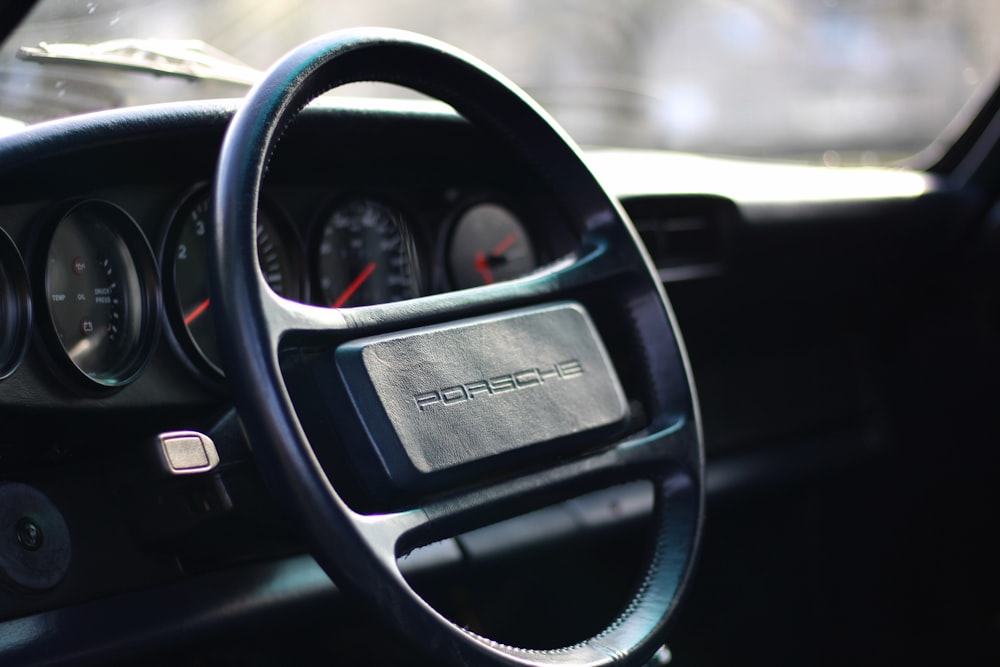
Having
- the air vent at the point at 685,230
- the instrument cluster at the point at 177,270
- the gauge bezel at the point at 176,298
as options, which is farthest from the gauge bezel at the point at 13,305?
the air vent at the point at 685,230

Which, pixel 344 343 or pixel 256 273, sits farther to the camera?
pixel 344 343

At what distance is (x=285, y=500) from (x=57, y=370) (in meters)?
0.42

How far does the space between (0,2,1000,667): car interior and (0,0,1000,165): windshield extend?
0.51 feet

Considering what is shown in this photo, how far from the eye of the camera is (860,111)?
16.9 ft

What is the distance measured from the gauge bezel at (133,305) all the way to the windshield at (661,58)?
0.65 feet

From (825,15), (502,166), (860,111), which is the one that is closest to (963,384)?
(502,166)

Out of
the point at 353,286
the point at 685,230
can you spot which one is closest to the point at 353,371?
the point at 353,286

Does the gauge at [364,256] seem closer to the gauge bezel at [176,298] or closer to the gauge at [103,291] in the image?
the gauge bezel at [176,298]

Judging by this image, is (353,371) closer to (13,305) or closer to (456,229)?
(13,305)

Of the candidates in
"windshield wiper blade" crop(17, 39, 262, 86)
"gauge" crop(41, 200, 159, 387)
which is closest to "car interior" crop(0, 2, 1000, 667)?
"gauge" crop(41, 200, 159, 387)

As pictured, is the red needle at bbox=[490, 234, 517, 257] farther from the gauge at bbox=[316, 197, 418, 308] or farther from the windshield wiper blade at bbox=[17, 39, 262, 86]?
the windshield wiper blade at bbox=[17, 39, 262, 86]

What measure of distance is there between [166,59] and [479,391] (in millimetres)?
783

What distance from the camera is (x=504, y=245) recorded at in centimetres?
170

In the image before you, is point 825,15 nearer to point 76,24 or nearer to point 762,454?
point 762,454
